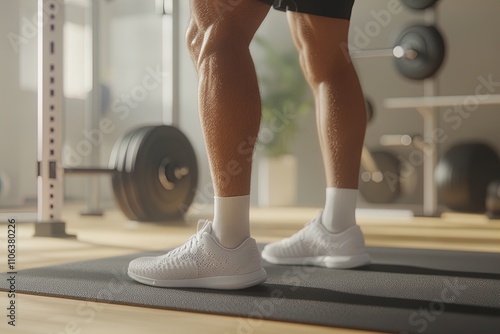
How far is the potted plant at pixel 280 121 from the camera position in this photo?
4.60 metres

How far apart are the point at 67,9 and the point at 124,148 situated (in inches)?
99.7

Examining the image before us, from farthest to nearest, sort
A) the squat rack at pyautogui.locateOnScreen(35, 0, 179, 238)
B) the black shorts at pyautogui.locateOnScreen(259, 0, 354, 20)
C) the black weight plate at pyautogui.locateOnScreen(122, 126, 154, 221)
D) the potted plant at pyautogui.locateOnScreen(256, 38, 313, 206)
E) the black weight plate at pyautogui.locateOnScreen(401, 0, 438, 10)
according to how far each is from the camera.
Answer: the potted plant at pyautogui.locateOnScreen(256, 38, 313, 206) → the black weight plate at pyautogui.locateOnScreen(401, 0, 438, 10) → the black weight plate at pyautogui.locateOnScreen(122, 126, 154, 221) → the squat rack at pyautogui.locateOnScreen(35, 0, 179, 238) → the black shorts at pyautogui.locateOnScreen(259, 0, 354, 20)

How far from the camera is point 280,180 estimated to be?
4672mm

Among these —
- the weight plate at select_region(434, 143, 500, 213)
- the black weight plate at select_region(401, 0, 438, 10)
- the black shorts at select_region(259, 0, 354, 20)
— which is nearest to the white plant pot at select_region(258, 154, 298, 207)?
the weight plate at select_region(434, 143, 500, 213)

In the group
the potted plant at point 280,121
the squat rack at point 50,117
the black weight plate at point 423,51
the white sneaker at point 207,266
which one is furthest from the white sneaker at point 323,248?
the potted plant at point 280,121

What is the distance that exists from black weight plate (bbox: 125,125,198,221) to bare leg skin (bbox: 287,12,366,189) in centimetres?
151

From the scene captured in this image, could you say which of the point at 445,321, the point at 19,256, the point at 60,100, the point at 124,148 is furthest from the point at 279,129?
the point at 445,321

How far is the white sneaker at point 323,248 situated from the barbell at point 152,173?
4.70ft

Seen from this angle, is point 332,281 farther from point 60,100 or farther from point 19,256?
point 60,100

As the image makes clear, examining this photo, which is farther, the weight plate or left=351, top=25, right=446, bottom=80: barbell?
the weight plate

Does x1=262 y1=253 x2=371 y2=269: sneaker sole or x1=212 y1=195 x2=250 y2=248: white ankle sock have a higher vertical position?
x1=212 y1=195 x2=250 y2=248: white ankle sock

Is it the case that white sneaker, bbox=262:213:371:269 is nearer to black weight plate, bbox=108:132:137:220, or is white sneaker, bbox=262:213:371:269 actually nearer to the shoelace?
the shoelace

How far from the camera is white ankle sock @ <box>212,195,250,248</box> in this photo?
109 centimetres

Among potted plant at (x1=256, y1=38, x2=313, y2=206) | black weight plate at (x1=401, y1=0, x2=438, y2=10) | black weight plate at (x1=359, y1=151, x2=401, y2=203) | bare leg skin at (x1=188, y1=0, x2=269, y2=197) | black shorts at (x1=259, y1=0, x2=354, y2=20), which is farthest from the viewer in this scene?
potted plant at (x1=256, y1=38, x2=313, y2=206)
